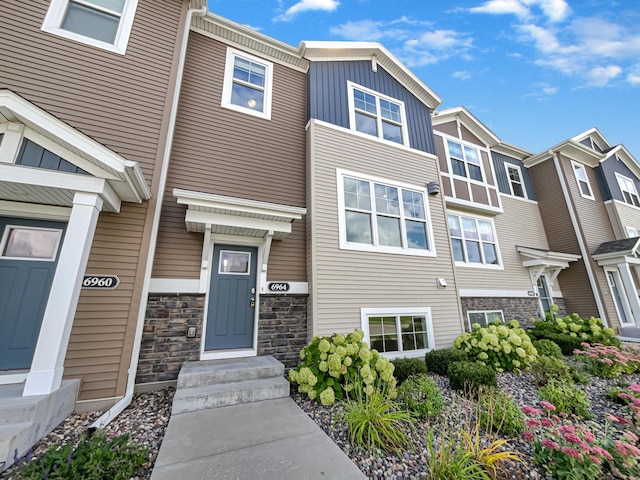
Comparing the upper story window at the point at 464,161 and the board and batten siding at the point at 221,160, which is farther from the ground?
the upper story window at the point at 464,161

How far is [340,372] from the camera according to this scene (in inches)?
142

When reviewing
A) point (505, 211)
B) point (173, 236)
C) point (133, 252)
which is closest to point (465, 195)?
point (505, 211)

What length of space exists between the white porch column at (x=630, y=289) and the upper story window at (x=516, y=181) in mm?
4189

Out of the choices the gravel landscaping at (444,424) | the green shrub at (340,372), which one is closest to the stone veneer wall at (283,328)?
the green shrub at (340,372)

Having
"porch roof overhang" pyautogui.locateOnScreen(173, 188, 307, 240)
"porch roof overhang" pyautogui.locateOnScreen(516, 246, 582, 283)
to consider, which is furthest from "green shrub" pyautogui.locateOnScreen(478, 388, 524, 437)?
"porch roof overhang" pyautogui.locateOnScreen(516, 246, 582, 283)

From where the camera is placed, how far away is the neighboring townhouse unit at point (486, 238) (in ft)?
25.6

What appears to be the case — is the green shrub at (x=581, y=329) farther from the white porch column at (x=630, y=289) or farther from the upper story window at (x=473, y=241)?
the white porch column at (x=630, y=289)

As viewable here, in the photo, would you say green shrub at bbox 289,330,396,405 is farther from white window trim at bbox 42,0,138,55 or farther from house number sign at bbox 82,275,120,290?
white window trim at bbox 42,0,138,55

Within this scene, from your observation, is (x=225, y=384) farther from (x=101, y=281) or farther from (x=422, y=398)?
(x=422, y=398)

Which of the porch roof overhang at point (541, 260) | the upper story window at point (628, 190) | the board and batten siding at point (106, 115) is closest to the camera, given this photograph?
the board and batten siding at point (106, 115)

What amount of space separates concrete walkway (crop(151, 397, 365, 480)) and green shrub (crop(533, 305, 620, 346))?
291 inches

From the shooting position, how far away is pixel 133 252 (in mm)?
3756

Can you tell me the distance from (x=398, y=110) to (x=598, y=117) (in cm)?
1747

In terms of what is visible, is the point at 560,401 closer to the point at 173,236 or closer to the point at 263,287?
the point at 263,287
